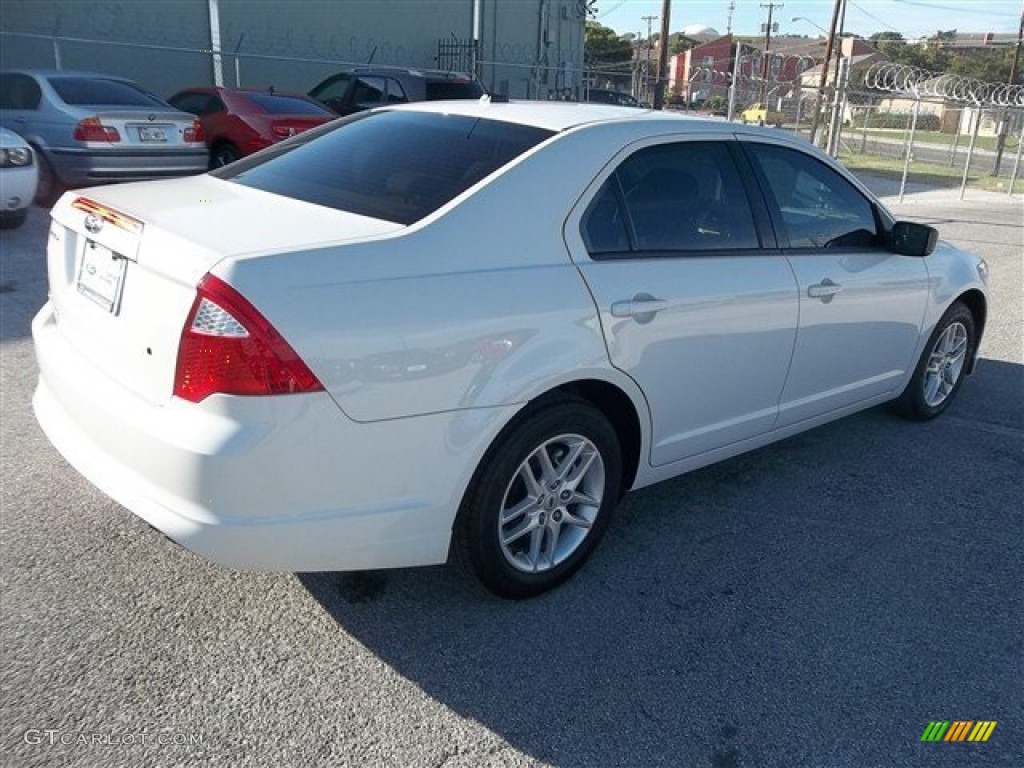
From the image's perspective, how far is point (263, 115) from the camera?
12.1 m

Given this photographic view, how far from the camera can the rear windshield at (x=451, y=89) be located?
1528 centimetres

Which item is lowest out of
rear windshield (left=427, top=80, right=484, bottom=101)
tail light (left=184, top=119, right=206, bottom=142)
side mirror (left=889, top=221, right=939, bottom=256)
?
tail light (left=184, top=119, right=206, bottom=142)

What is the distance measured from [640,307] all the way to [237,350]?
1.44 m

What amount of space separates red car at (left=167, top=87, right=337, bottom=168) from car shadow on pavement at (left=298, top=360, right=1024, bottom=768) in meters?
9.39

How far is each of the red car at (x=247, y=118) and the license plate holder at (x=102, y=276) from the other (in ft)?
30.2

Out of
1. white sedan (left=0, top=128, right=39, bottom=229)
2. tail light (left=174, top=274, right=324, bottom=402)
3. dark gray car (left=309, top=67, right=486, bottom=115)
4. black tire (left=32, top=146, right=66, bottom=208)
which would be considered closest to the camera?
tail light (left=174, top=274, right=324, bottom=402)

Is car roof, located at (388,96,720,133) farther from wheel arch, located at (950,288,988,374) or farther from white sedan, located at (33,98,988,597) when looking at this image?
wheel arch, located at (950,288,988,374)

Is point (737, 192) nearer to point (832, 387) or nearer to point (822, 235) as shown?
point (822, 235)

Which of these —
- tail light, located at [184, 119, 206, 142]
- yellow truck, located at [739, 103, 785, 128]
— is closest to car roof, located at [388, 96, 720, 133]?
tail light, located at [184, 119, 206, 142]

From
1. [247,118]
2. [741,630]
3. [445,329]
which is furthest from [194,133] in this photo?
[741,630]

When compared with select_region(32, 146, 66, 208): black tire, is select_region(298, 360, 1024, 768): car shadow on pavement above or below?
below

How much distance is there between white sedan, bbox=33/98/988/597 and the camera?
2496 millimetres

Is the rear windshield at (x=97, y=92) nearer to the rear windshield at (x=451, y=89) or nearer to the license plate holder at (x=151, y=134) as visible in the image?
the license plate holder at (x=151, y=134)

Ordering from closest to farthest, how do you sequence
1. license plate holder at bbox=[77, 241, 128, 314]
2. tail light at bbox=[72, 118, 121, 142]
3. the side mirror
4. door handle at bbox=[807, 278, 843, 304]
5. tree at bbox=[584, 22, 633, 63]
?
license plate holder at bbox=[77, 241, 128, 314]
door handle at bbox=[807, 278, 843, 304]
the side mirror
tail light at bbox=[72, 118, 121, 142]
tree at bbox=[584, 22, 633, 63]
